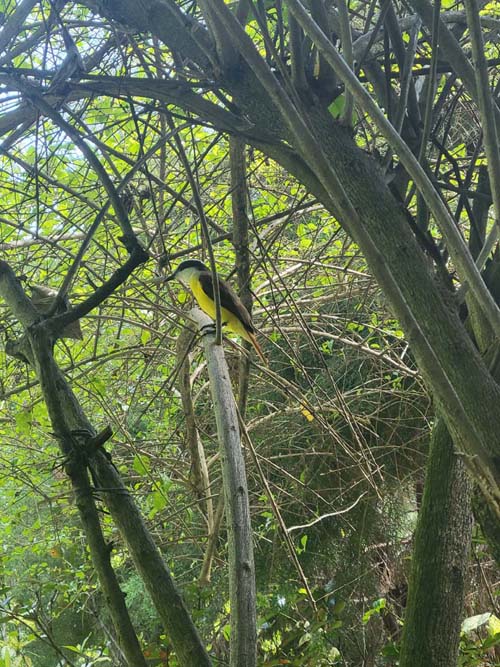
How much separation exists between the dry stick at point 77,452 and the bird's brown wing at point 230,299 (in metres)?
1.52

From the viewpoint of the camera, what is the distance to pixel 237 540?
Answer: 3.38 ft

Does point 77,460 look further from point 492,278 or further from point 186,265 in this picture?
point 186,265

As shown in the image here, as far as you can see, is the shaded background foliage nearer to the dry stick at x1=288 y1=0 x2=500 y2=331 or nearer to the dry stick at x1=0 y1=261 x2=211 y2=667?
the dry stick at x1=0 y1=261 x2=211 y2=667

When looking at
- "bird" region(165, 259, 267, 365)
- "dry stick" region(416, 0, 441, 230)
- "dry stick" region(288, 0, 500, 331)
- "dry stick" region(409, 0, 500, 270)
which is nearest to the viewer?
"dry stick" region(288, 0, 500, 331)

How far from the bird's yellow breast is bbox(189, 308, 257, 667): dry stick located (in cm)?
160

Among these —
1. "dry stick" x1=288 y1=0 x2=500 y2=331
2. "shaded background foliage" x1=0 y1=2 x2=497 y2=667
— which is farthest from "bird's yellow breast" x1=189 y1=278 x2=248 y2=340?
"dry stick" x1=288 y1=0 x2=500 y2=331

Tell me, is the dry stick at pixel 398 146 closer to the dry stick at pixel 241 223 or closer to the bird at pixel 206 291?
the dry stick at pixel 241 223

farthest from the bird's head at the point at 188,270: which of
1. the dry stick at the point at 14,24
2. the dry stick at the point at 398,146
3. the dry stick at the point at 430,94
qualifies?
the dry stick at the point at 398,146

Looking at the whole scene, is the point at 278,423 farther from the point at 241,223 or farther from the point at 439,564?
the point at 439,564

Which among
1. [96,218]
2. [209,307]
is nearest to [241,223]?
[209,307]

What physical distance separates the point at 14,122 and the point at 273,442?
2.51 metres

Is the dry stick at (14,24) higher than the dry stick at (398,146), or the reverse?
the dry stick at (14,24)

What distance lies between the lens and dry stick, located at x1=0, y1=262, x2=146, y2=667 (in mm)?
977

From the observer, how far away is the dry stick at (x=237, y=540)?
0.92 metres
